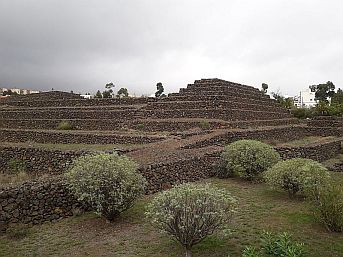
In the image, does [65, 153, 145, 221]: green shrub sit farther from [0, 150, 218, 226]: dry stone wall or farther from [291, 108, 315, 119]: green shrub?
[291, 108, 315, 119]: green shrub

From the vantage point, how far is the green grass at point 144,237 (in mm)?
6863

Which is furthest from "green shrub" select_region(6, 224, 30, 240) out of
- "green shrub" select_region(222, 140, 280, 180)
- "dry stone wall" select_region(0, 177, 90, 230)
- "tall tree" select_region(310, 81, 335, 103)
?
"tall tree" select_region(310, 81, 335, 103)

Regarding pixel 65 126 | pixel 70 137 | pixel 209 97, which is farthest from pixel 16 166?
pixel 209 97

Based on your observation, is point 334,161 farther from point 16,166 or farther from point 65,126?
point 65,126

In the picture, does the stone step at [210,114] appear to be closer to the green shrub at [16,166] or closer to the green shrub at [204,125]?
the green shrub at [204,125]

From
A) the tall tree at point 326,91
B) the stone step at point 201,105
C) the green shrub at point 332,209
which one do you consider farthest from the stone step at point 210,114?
the tall tree at point 326,91

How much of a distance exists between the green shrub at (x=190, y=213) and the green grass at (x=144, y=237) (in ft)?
1.71

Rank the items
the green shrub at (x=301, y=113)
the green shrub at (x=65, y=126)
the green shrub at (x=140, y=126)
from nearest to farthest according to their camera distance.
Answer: the green shrub at (x=140, y=126)
the green shrub at (x=65, y=126)
the green shrub at (x=301, y=113)

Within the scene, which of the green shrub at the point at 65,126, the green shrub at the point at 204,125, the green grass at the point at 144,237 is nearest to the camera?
the green grass at the point at 144,237

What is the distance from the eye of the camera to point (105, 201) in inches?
317

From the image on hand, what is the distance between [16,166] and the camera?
55.3 ft

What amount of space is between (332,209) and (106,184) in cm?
448

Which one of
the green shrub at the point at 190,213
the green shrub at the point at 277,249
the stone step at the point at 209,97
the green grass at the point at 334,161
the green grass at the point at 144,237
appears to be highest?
the stone step at the point at 209,97

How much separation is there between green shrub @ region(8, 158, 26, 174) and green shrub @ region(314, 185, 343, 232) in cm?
1251
